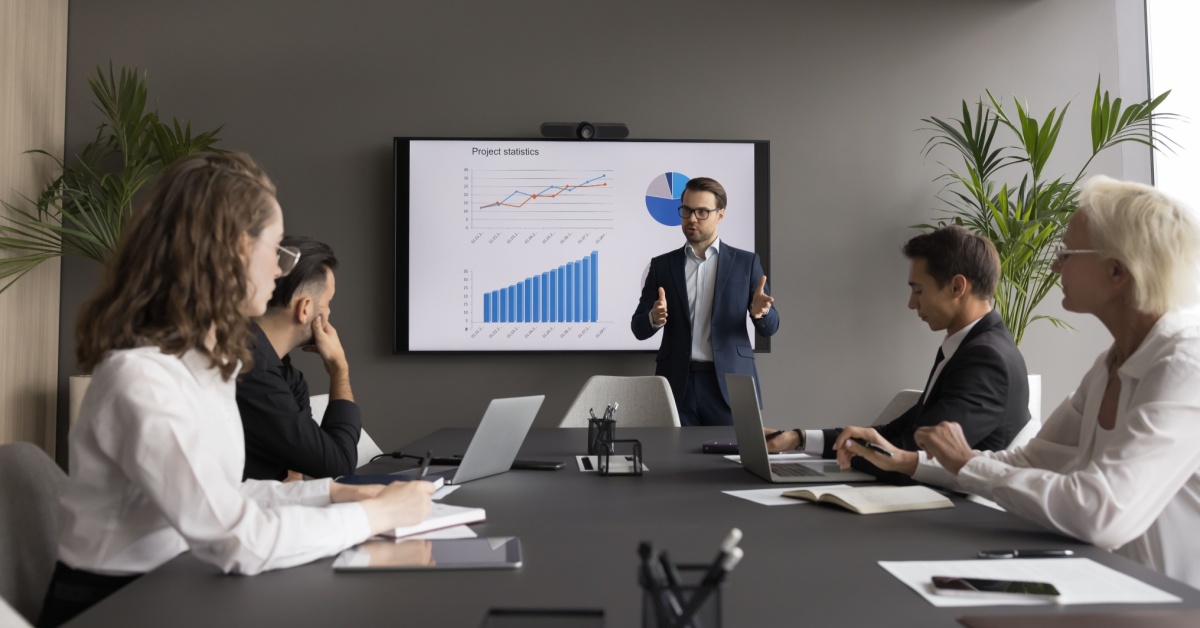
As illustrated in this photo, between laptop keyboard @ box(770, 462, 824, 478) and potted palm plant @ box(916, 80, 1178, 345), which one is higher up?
potted palm plant @ box(916, 80, 1178, 345)

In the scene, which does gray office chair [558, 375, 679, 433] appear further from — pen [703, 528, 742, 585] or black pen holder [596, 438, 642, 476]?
pen [703, 528, 742, 585]

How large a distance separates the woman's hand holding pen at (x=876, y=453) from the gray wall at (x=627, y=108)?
2718mm

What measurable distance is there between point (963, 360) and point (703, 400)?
181 centimetres

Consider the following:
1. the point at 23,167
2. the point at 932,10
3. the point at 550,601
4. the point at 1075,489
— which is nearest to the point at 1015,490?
the point at 1075,489

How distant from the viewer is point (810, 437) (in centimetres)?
247

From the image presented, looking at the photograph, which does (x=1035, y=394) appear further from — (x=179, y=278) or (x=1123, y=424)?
(x=179, y=278)

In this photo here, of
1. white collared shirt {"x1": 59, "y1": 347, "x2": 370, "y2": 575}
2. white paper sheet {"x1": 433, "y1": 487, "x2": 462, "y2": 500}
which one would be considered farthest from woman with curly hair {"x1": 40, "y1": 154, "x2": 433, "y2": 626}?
white paper sheet {"x1": 433, "y1": 487, "x2": 462, "y2": 500}

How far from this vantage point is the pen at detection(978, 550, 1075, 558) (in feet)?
4.33

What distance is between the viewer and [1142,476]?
149 centimetres

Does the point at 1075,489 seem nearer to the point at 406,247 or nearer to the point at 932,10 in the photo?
the point at 406,247

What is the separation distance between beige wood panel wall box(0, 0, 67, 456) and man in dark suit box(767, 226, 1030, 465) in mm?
3747

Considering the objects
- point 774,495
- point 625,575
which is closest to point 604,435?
point 774,495

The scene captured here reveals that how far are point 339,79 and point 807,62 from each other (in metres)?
2.48

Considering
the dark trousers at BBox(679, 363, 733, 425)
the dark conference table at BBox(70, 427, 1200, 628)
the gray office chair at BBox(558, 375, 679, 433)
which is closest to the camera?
the dark conference table at BBox(70, 427, 1200, 628)
